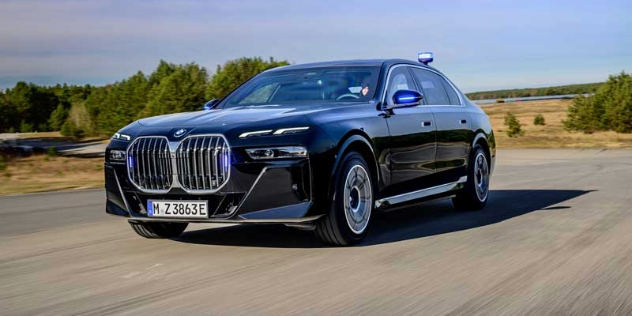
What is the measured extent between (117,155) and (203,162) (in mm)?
927

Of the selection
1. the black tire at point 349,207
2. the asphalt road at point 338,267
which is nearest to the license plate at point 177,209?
the asphalt road at point 338,267

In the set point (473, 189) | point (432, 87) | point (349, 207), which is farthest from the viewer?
point (473, 189)

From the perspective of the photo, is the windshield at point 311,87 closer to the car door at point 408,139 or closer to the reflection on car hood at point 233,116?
the car door at point 408,139

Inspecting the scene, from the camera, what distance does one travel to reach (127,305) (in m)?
5.02

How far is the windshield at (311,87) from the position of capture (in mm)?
8125

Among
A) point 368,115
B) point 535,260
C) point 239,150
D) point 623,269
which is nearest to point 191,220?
point 239,150

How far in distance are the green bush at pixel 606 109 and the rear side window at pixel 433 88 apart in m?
45.7

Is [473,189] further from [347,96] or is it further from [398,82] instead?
[347,96]

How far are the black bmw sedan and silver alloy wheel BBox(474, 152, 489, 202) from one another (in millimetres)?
1255

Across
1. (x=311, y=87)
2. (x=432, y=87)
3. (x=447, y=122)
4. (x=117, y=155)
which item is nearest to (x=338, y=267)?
(x=117, y=155)

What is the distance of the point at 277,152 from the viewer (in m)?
6.67

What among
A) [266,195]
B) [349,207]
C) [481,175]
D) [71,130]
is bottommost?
[71,130]

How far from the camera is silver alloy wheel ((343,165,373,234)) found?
7.15 meters

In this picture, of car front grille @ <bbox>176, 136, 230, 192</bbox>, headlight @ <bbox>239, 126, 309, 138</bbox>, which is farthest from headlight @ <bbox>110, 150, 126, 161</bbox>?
headlight @ <bbox>239, 126, 309, 138</bbox>
